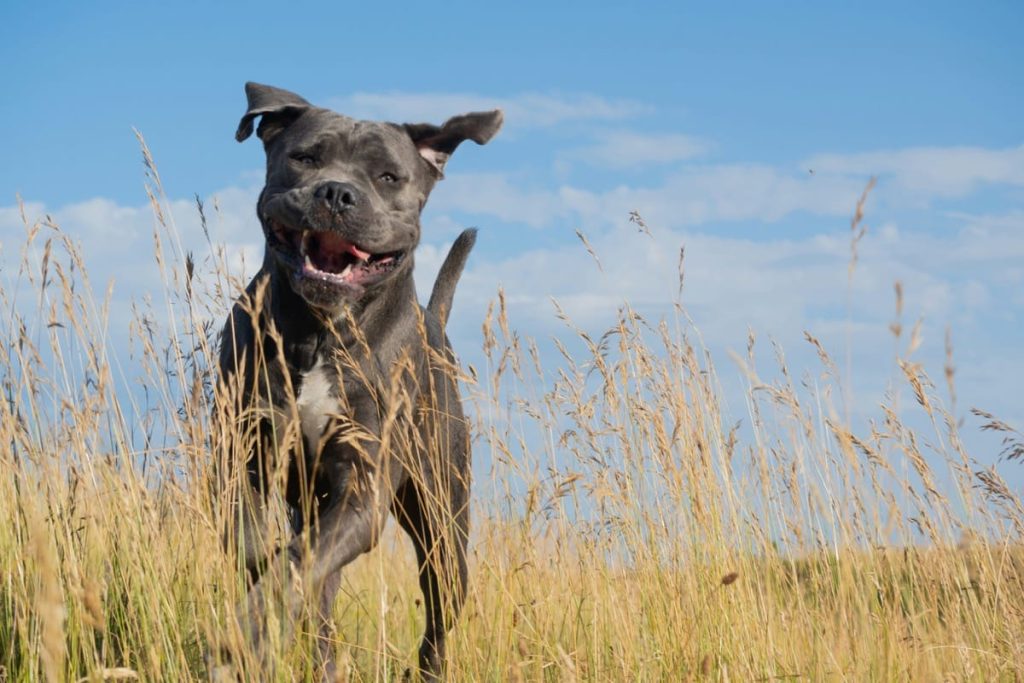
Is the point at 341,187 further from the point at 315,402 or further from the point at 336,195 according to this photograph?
the point at 315,402

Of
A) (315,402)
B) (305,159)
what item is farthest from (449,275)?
(315,402)

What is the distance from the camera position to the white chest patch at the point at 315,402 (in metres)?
4.36

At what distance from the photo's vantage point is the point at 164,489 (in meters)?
4.34

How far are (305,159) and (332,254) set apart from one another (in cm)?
54

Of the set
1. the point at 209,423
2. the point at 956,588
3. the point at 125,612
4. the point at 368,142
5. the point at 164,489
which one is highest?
the point at 368,142

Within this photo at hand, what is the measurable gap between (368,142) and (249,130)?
0.56 m

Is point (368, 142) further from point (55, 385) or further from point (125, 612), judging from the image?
point (125, 612)

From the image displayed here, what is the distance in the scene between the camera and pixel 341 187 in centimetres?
415

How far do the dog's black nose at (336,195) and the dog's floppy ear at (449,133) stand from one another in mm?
906

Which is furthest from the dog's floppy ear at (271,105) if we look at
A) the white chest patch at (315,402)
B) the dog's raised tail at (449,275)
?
the dog's raised tail at (449,275)

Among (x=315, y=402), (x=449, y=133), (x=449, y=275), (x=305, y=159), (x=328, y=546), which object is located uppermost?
(x=449, y=133)

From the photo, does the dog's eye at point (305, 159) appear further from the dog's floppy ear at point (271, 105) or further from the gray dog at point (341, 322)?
the dog's floppy ear at point (271, 105)

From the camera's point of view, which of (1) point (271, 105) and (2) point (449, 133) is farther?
(2) point (449, 133)

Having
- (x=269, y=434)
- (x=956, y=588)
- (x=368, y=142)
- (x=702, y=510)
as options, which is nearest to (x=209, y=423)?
(x=269, y=434)
